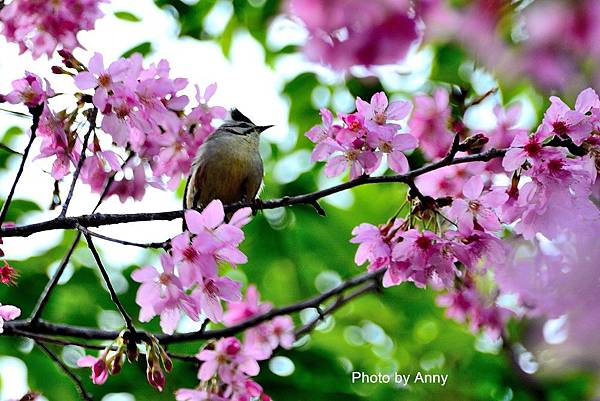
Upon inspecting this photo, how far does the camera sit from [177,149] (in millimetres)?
2818

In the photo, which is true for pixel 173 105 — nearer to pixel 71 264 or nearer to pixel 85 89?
pixel 85 89

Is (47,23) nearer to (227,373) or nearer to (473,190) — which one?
(227,373)

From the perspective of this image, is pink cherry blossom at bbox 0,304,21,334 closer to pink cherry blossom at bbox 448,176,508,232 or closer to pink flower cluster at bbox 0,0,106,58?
pink flower cluster at bbox 0,0,106,58

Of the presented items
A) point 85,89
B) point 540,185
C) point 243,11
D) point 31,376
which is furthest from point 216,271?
point 31,376

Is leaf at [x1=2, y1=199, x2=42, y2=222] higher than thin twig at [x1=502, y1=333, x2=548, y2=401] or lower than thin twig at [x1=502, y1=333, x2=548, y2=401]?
lower

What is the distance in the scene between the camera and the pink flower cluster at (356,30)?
4.34ft

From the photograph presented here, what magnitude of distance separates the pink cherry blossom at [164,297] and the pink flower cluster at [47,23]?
1.01 metres

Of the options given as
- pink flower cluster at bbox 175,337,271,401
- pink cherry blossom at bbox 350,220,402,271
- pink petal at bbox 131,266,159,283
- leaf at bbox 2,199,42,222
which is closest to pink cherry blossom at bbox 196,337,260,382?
pink flower cluster at bbox 175,337,271,401

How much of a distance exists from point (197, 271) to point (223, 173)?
1295 millimetres

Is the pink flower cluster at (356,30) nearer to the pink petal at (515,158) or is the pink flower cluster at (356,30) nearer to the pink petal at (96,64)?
the pink petal at (515,158)

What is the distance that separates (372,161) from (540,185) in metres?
0.45

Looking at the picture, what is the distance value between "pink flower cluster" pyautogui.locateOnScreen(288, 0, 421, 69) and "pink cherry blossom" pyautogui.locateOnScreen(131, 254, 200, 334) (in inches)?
32.3

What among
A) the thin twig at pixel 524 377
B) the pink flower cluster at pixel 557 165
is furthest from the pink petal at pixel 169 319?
the thin twig at pixel 524 377

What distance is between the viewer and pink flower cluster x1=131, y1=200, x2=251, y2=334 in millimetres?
2154
